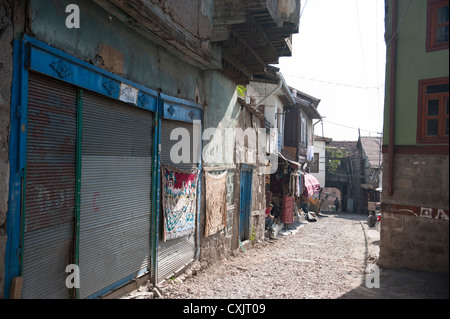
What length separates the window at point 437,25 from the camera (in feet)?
10.4

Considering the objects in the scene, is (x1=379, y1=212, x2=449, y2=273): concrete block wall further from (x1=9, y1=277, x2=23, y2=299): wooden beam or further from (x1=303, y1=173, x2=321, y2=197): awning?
(x1=303, y1=173, x2=321, y2=197): awning

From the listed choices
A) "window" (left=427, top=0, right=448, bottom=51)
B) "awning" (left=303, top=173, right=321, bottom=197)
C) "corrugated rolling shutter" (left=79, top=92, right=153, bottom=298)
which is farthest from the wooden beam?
"awning" (left=303, top=173, right=321, bottom=197)

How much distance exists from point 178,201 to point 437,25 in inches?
200

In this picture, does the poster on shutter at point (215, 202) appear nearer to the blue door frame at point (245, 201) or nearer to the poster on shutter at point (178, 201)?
the poster on shutter at point (178, 201)

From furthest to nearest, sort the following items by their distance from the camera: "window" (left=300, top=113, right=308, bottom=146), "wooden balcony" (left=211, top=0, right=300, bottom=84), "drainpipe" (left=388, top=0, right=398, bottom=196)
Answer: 1. "window" (left=300, top=113, right=308, bottom=146)
2. "wooden balcony" (left=211, top=0, right=300, bottom=84)
3. "drainpipe" (left=388, top=0, right=398, bottom=196)

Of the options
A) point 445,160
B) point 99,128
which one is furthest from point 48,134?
point 445,160

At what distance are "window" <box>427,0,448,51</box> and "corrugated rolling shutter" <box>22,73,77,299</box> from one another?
13.1 feet

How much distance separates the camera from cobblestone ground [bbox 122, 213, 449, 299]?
11.9 feet

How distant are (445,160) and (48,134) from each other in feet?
13.2

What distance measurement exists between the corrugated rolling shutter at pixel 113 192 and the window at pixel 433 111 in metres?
3.94

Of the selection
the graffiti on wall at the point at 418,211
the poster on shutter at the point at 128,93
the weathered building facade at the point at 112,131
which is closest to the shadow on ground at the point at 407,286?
the graffiti on wall at the point at 418,211

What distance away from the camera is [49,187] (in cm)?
407
